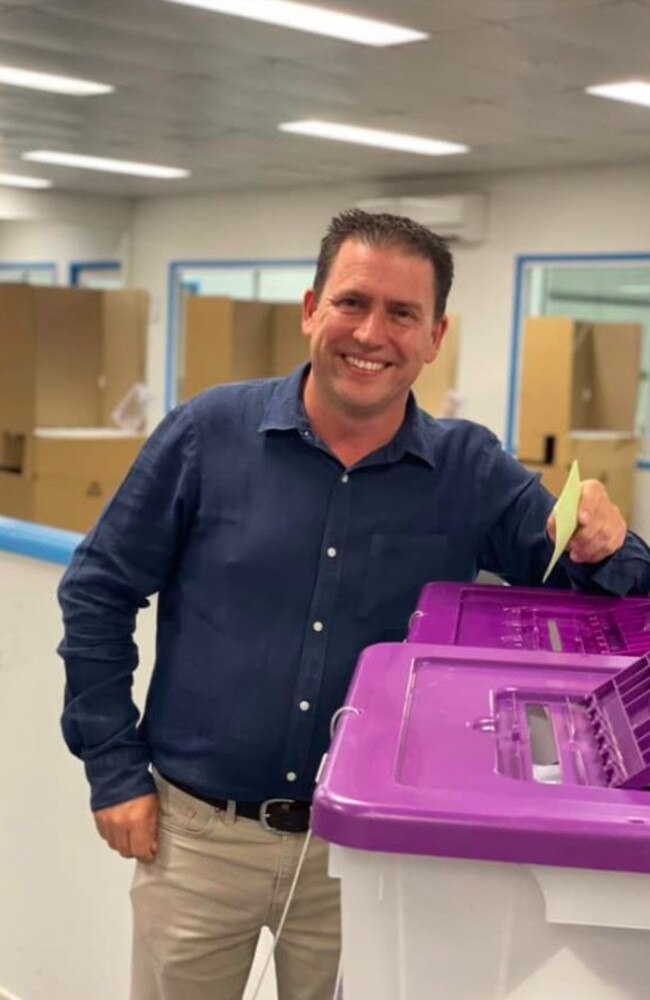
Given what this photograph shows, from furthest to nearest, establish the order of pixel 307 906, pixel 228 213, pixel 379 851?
pixel 228 213 < pixel 307 906 < pixel 379 851

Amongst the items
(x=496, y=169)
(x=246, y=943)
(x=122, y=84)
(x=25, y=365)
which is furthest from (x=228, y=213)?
(x=246, y=943)

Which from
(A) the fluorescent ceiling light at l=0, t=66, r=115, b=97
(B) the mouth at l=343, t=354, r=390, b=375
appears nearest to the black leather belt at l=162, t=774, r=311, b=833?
(B) the mouth at l=343, t=354, r=390, b=375

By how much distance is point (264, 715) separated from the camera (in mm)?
1306

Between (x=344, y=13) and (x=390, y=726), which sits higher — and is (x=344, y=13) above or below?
above

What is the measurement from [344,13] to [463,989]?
12.5 feet

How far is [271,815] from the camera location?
1327mm

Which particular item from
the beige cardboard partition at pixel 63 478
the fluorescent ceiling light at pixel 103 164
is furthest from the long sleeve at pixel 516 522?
the fluorescent ceiling light at pixel 103 164

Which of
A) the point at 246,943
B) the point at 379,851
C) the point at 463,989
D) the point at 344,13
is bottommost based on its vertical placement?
the point at 246,943

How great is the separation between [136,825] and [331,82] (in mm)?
4434

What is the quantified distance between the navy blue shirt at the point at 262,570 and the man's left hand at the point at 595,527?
1.2 inches

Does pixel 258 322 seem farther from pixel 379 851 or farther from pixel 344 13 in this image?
pixel 379 851

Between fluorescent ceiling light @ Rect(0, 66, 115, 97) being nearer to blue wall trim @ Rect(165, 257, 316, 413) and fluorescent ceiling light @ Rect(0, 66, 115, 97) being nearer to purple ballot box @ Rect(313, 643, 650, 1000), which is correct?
blue wall trim @ Rect(165, 257, 316, 413)

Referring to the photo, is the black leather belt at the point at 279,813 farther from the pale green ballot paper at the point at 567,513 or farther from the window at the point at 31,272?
the window at the point at 31,272

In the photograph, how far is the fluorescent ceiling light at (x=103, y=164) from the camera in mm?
7953
